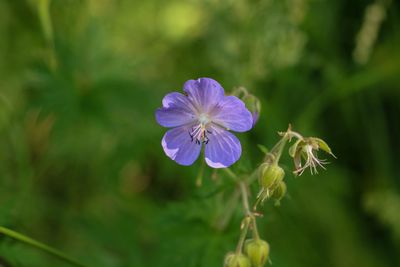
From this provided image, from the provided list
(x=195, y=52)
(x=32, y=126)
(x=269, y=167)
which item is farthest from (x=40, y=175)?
(x=269, y=167)

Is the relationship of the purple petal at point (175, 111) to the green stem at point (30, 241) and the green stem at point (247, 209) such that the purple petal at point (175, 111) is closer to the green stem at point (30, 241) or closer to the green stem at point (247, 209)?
the green stem at point (247, 209)

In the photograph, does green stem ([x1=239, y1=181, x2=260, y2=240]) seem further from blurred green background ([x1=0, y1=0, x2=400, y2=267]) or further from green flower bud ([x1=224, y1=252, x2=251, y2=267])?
blurred green background ([x1=0, y1=0, x2=400, y2=267])

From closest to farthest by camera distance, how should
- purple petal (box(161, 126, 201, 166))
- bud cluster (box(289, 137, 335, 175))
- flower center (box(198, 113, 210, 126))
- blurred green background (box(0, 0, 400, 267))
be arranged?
bud cluster (box(289, 137, 335, 175)), purple petal (box(161, 126, 201, 166)), flower center (box(198, 113, 210, 126)), blurred green background (box(0, 0, 400, 267))

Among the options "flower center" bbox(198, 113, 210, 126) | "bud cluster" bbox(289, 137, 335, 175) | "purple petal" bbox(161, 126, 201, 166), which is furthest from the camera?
"flower center" bbox(198, 113, 210, 126)

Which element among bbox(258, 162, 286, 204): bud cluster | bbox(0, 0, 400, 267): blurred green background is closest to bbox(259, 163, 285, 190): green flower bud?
bbox(258, 162, 286, 204): bud cluster

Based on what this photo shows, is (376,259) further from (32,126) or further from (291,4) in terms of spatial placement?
(32,126)

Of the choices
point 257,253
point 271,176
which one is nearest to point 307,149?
point 271,176
